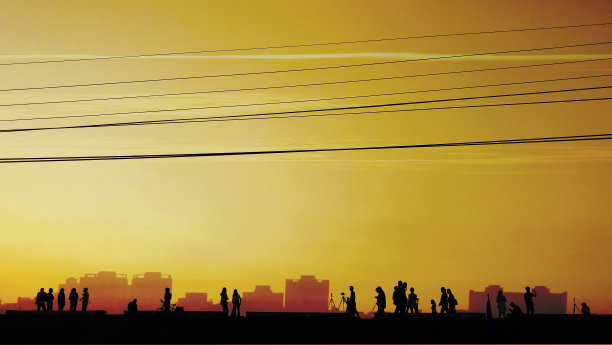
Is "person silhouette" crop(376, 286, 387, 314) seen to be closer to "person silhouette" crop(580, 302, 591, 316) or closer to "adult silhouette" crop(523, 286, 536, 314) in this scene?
"adult silhouette" crop(523, 286, 536, 314)

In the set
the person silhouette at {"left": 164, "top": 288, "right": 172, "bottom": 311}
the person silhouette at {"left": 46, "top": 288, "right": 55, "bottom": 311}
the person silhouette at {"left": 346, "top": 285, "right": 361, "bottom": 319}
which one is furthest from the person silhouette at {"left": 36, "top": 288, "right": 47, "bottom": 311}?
the person silhouette at {"left": 346, "top": 285, "right": 361, "bottom": 319}

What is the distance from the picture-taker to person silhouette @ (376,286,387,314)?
1789 inches

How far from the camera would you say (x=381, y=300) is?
4559 centimetres

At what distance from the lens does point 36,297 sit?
49156 millimetres

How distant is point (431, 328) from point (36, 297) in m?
21.2

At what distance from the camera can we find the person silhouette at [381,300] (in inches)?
1789

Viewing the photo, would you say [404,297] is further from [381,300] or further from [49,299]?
[49,299]

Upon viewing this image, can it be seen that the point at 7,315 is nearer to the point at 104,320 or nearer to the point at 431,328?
the point at 104,320

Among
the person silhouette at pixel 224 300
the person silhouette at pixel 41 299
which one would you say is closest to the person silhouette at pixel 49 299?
the person silhouette at pixel 41 299

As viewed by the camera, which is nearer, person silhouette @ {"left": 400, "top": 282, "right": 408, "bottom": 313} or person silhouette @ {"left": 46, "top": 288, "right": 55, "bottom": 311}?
person silhouette @ {"left": 400, "top": 282, "right": 408, "bottom": 313}

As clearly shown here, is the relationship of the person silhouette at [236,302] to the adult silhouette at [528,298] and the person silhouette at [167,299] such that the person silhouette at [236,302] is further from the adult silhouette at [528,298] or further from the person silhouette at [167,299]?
the adult silhouette at [528,298]

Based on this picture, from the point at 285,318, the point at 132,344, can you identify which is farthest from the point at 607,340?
the point at 132,344

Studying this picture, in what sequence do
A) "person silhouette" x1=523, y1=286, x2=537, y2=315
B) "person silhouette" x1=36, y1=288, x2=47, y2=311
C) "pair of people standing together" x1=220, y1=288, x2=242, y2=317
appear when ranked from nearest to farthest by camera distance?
"person silhouette" x1=523, y1=286, x2=537, y2=315 < "pair of people standing together" x1=220, y1=288, x2=242, y2=317 < "person silhouette" x1=36, y1=288, x2=47, y2=311

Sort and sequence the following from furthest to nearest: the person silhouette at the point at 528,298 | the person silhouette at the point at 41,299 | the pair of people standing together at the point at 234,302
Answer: the person silhouette at the point at 41,299
the pair of people standing together at the point at 234,302
the person silhouette at the point at 528,298
